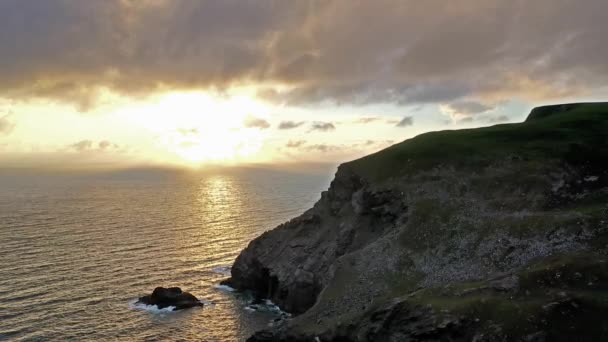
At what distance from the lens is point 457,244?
48.8m

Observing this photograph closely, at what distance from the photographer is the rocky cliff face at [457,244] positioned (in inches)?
1401

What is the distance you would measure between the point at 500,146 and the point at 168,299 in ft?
158

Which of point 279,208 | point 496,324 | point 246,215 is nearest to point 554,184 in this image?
point 496,324

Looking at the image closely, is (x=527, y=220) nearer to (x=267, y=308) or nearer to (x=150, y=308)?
(x=267, y=308)

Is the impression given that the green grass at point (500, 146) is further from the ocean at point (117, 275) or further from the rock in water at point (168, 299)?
the rock in water at point (168, 299)

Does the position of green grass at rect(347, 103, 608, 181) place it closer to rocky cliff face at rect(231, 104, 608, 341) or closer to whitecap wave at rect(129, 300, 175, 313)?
A: rocky cliff face at rect(231, 104, 608, 341)

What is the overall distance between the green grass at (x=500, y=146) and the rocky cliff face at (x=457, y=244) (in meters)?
0.23

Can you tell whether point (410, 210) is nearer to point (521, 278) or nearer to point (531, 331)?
point (521, 278)

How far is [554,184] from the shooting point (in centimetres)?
5303

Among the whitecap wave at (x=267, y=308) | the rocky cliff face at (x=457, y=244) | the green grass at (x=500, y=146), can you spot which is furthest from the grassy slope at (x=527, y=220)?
the whitecap wave at (x=267, y=308)

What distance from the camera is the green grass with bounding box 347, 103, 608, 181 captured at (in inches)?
2346

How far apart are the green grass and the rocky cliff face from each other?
0.23 meters

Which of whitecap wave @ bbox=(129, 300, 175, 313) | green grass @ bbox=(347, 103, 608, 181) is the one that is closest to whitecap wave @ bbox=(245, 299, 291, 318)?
whitecap wave @ bbox=(129, 300, 175, 313)

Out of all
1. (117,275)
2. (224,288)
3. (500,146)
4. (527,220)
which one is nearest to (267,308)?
(224,288)
